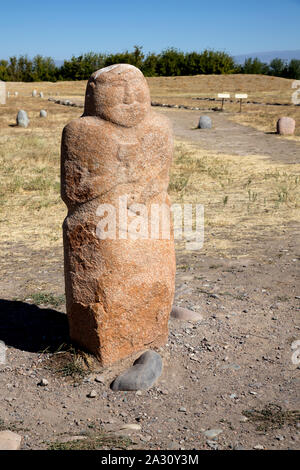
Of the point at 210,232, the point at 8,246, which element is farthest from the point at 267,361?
the point at 8,246

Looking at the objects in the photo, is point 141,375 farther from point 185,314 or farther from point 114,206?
point 114,206

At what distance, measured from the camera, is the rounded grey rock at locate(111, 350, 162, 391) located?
158 inches

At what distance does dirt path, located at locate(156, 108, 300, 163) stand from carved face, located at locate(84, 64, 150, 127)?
10.4 meters

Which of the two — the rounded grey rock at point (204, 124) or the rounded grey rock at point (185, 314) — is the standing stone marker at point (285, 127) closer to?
the rounded grey rock at point (204, 124)

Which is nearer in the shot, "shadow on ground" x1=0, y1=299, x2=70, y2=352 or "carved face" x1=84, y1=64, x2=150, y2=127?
"carved face" x1=84, y1=64, x2=150, y2=127

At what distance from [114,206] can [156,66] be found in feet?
153

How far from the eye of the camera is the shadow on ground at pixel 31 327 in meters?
4.79

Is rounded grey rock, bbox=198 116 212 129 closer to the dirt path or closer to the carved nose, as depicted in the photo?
the dirt path

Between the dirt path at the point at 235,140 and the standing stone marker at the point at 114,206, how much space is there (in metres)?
→ 10.3

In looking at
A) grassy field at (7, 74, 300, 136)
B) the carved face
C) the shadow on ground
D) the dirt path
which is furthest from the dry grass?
grassy field at (7, 74, 300, 136)

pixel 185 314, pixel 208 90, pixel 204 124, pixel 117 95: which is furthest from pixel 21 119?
pixel 208 90

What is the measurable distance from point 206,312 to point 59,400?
6.03 ft

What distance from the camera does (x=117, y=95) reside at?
12.9 ft
